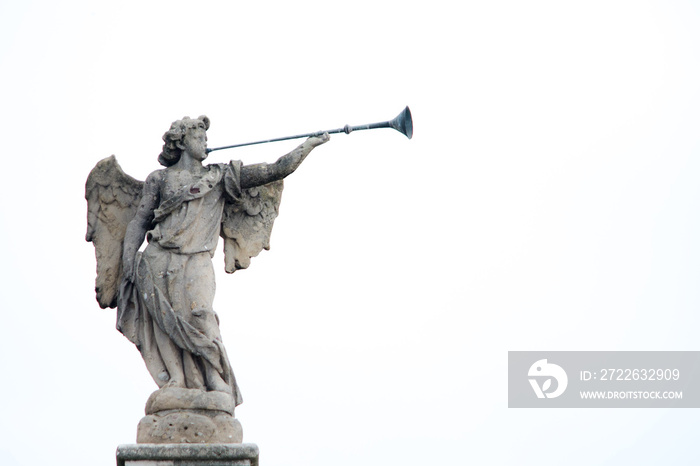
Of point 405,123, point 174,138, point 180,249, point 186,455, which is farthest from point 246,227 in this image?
point 186,455

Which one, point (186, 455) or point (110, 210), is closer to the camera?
point (186, 455)

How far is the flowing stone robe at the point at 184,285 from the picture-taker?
14500mm

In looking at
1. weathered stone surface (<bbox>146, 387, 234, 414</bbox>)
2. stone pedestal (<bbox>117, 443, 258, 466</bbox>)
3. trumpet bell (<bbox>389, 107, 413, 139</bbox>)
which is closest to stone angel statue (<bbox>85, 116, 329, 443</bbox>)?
weathered stone surface (<bbox>146, 387, 234, 414</bbox>)

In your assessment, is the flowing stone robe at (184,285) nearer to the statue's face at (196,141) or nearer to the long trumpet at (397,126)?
the statue's face at (196,141)

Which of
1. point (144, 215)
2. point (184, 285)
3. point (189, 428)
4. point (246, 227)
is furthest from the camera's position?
point (246, 227)

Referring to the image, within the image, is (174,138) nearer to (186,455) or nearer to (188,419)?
(188,419)

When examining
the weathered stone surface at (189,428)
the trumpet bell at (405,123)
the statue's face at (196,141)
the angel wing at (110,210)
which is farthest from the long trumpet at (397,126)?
the weathered stone surface at (189,428)

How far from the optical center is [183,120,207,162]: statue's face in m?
15.2

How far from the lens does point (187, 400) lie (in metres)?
14.2

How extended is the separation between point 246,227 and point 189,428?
2.41m

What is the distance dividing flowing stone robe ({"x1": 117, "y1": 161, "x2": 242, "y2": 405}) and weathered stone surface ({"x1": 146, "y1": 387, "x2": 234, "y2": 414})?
0.21 meters

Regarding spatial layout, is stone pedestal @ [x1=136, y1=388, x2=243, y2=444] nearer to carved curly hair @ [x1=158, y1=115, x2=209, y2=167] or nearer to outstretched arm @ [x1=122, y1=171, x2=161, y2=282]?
outstretched arm @ [x1=122, y1=171, x2=161, y2=282]

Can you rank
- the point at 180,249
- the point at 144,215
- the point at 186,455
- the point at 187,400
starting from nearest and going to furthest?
the point at 186,455 → the point at 187,400 → the point at 180,249 → the point at 144,215

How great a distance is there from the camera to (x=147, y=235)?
49.2 feet
